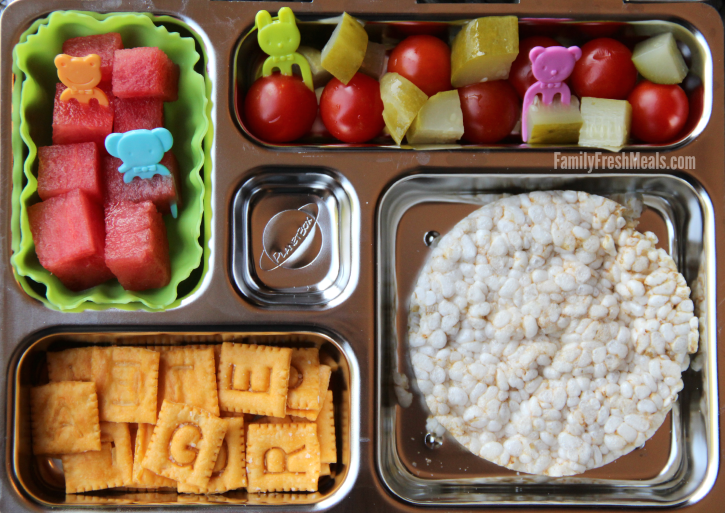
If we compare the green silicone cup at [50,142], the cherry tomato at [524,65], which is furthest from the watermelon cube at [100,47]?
the cherry tomato at [524,65]

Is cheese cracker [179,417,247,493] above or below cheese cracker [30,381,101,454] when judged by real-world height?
below

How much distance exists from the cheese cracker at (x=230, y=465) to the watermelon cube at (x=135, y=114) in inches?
34.8

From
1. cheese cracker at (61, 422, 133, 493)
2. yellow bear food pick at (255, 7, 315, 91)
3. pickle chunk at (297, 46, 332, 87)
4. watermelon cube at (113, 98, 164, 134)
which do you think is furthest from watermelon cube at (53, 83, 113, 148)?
cheese cracker at (61, 422, 133, 493)

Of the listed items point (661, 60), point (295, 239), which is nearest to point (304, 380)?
point (295, 239)

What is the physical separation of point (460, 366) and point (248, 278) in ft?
2.33

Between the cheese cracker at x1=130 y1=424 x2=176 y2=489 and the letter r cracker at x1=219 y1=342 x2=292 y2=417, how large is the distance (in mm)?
228

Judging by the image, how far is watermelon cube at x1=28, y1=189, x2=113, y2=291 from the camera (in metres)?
1.37

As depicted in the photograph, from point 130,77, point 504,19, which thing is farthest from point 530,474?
point 130,77

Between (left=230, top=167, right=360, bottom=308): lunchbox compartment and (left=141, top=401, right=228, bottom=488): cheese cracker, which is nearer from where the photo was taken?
(left=141, top=401, right=228, bottom=488): cheese cracker

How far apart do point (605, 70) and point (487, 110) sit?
1.24ft

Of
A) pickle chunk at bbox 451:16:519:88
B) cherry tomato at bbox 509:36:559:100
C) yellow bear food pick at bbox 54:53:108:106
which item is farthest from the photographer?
cherry tomato at bbox 509:36:559:100

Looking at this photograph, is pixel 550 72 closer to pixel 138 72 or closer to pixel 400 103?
pixel 400 103

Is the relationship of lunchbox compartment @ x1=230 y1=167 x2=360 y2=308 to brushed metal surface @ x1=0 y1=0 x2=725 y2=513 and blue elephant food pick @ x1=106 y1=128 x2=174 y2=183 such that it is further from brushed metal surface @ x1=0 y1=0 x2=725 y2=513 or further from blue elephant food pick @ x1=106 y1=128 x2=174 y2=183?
blue elephant food pick @ x1=106 y1=128 x2=174 y2=183

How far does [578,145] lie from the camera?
1515 millimetres
